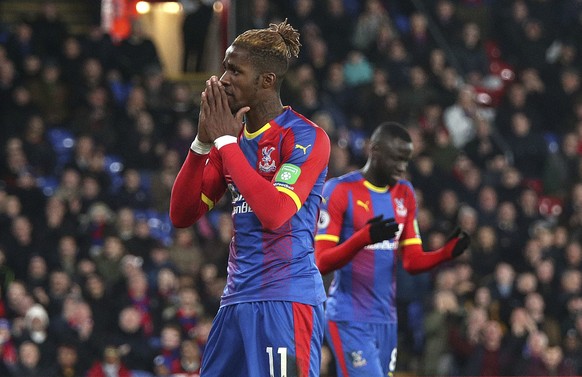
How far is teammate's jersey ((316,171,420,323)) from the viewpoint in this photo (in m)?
8.06

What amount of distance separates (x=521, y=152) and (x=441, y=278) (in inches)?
158

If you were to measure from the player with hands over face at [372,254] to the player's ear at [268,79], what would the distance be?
2.22 metres

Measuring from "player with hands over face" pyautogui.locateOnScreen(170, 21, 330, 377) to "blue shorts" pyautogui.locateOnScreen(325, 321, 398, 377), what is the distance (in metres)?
2.10

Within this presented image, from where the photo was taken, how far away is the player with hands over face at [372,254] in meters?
7.96

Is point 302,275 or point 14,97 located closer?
point 302,275

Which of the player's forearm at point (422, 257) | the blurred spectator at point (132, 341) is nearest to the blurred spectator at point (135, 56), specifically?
the blurred spectator at point (132, 341)

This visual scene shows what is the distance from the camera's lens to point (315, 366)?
5727 mm

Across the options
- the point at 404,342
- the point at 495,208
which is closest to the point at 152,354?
the point at 404,342

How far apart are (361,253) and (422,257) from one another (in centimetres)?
40

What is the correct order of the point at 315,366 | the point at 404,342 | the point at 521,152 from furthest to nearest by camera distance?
the point at 521,152
the point at 404,342
the point at 315,366

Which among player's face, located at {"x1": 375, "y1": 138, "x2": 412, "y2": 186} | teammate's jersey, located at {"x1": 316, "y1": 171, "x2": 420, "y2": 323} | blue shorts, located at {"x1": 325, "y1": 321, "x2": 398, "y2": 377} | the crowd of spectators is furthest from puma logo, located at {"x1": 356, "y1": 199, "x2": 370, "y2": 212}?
the crowd of spectators

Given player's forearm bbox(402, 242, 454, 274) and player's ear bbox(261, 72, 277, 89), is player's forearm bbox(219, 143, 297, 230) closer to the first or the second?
player's ear bbox(261, 72, 277, 89)

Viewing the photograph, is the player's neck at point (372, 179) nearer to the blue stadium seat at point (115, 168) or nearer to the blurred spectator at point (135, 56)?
the blue stadium seat at point (115, 168)

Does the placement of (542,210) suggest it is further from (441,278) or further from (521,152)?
(441,278)
